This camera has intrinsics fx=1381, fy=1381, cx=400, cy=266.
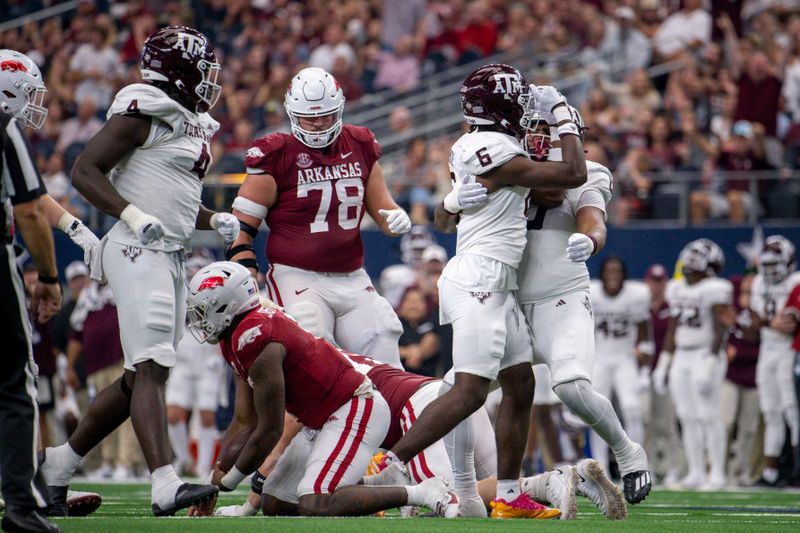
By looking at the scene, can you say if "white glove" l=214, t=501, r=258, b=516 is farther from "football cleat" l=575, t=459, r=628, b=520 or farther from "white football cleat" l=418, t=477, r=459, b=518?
"football cleat" l=575, t=459, r=628, b=520

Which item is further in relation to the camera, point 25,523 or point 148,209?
point 148,209

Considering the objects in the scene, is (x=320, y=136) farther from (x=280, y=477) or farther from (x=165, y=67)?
(x=280, y=477)

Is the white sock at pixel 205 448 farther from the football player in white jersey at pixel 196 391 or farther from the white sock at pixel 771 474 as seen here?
the white sock at pixel 771 474

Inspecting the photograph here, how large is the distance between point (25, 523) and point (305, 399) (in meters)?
1.71

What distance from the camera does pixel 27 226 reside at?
5219 mm

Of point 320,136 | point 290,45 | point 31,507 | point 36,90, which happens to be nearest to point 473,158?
point 320,136

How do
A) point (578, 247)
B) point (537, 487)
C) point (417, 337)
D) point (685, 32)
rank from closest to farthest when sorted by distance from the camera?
1. point (578, 247)
2. point (537, 487)
3. point (417, 337)
4. point (685, 32)

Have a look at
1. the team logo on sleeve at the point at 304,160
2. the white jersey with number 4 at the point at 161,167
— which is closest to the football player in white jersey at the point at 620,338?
the team logo on sleeve at the point at 304,160

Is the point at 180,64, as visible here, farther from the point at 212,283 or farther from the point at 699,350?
the point at 699,350

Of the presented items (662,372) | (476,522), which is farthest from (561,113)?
(662,372)

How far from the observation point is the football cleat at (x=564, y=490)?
21.6 feet

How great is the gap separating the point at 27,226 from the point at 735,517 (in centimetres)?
407

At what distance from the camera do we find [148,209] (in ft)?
21.6

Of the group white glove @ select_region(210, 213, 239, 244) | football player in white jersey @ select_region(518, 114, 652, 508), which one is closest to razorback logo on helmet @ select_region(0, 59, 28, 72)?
white glove @ select_region(210, 213, 239, 244)
